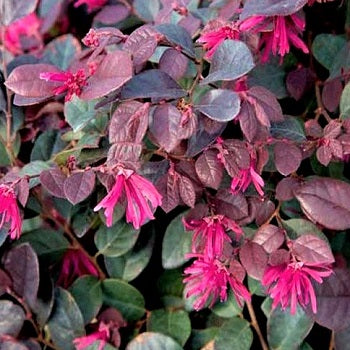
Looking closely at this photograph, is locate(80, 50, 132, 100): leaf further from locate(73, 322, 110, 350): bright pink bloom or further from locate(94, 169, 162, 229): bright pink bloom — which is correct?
locate(73, 322, 110, 350): bright pink bloom

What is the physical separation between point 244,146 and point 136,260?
1.05 feet

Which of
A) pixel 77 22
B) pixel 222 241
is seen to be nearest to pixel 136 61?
pixel 222 241

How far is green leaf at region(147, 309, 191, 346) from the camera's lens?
1014mm

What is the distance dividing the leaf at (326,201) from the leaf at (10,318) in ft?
1.38

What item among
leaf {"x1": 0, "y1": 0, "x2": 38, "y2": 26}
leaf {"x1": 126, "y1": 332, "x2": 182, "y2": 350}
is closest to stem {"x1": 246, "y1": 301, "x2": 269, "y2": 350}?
leaf {"x1": 126, "y1": 332, "x2": 182, "y2": 350}

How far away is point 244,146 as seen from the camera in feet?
2.63

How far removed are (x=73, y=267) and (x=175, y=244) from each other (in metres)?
0.20

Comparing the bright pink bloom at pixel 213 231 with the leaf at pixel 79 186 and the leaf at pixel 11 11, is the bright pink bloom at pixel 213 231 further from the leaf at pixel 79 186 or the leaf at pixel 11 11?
the leaf at pixel 11 11

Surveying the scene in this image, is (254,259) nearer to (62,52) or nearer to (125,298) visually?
(125,298)

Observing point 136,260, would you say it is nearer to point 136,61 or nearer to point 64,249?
point 64,249

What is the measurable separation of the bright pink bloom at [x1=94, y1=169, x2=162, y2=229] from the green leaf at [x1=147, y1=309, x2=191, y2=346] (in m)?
0.31

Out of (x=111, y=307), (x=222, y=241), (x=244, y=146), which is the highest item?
(x=244, y=146)

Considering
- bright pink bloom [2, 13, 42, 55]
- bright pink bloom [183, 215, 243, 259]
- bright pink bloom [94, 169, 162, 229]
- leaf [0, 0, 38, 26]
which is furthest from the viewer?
bright pink bloom [2, 13, 42, 55]

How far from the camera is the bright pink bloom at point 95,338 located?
0.99m
